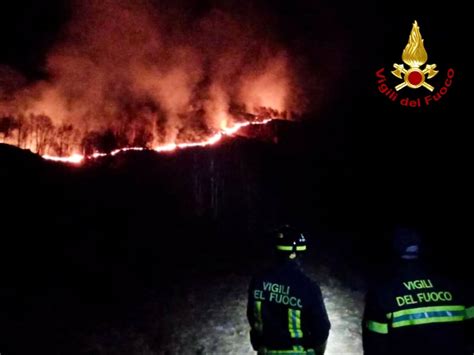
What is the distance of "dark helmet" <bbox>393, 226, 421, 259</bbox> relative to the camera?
3.82 meters

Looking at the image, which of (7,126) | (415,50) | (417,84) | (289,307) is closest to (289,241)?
(289,307)

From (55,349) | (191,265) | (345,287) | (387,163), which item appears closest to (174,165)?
(191,265)

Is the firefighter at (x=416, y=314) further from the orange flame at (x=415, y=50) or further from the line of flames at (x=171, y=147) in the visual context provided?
the line of flames at (x=171, y=147)

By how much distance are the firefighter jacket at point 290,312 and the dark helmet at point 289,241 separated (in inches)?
6.0

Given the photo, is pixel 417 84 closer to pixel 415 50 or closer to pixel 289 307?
pixel 415 50

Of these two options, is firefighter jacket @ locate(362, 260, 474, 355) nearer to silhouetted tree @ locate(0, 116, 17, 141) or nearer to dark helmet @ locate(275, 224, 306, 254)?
dark helmet @ locate(275, 224, 306, 254)

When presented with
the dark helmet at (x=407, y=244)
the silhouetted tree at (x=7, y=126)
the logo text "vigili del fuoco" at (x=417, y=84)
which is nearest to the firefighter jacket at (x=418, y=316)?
the dark helmet at (x=407, y=244)

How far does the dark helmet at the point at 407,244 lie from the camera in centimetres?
382

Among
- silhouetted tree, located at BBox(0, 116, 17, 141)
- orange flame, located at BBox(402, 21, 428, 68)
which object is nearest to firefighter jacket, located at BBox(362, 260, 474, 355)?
orange flame, located at BBox(402, 21, 428, 68)

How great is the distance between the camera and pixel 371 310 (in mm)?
3771

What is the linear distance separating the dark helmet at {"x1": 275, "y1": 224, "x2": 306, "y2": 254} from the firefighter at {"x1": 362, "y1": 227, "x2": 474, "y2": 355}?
2.87 ft

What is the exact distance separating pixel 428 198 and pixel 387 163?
7331 millimetres

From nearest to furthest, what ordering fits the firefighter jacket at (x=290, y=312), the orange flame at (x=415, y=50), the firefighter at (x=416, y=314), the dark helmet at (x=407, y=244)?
the firefighter at (x=416, y=314), the dark helmet at (x=407, y=244), the firefighter jacket at (x=290, y=312), the orange flame at (x=415, y=50)

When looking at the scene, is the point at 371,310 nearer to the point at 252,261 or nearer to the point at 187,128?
the point at 252,261
